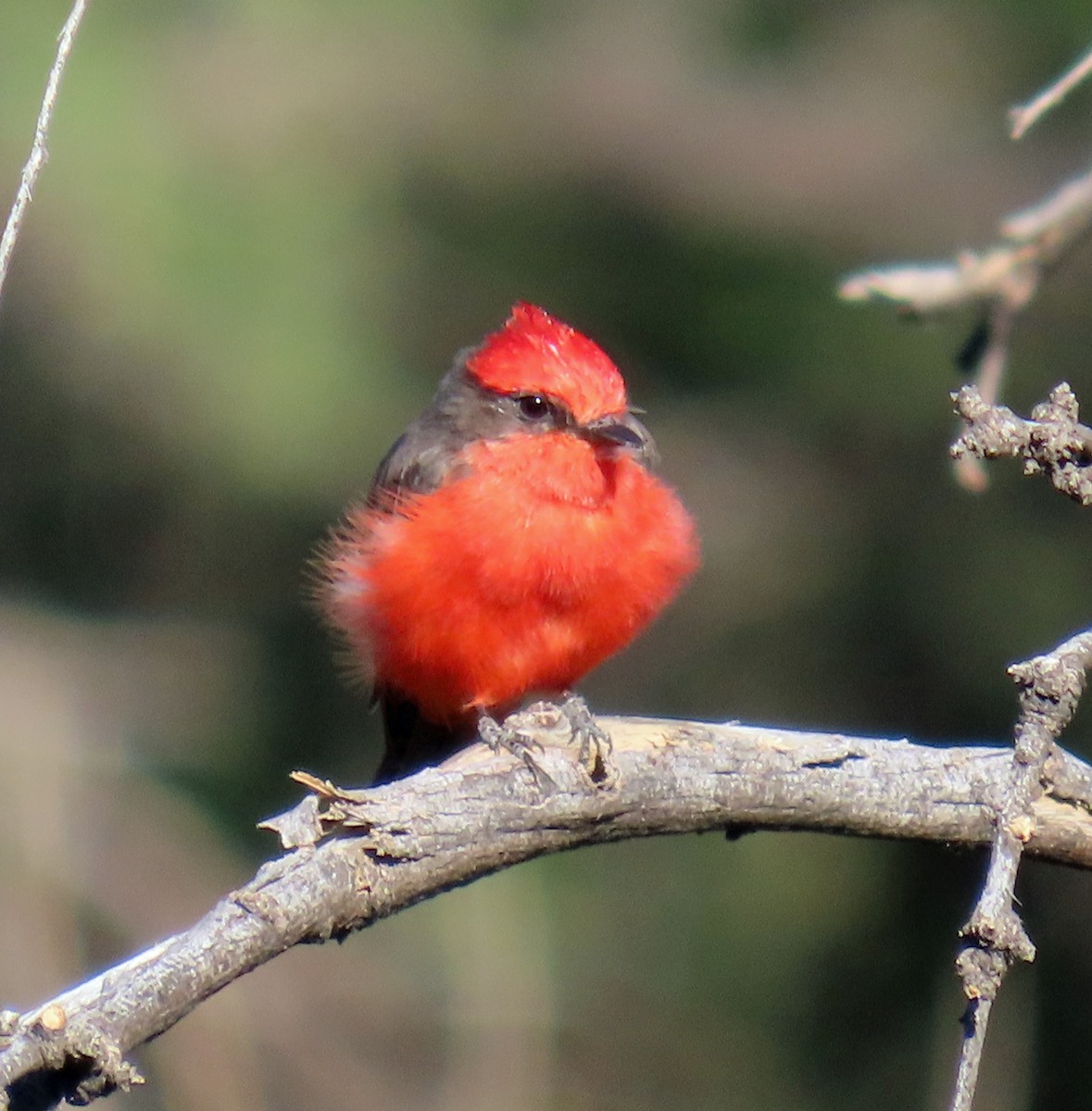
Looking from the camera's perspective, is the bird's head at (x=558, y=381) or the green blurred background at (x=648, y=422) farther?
the green blurred background at (x=648, y=422)

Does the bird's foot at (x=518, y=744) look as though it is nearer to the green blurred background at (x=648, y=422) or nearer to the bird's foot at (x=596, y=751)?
the bird's foot at (x=596, y=751)

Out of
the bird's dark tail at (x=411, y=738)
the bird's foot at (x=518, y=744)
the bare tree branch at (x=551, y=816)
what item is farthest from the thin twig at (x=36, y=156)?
the bird's dark tail at (x=411, y=738)

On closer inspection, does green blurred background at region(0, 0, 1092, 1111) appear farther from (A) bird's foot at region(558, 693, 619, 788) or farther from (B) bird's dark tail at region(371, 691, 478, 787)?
(A) bird's foot at region(558, 693, 619, 788)

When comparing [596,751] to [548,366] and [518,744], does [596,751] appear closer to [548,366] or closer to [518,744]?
[518,744]

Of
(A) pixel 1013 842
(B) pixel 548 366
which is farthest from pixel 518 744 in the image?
(B) pixel 548 366

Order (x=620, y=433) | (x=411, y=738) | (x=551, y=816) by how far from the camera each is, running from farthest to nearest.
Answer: (x=411, y=738) → (x=620, y=433) → (x=551, y=816)

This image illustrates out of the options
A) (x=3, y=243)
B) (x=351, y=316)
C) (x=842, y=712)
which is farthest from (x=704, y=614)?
(x=3, y=243)
